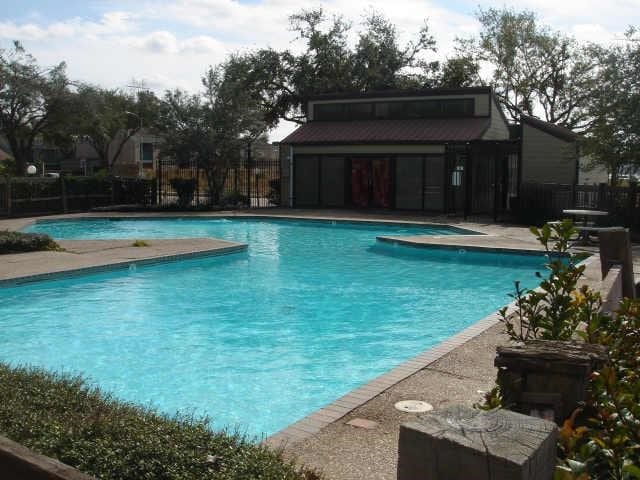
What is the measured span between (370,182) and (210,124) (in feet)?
22.4

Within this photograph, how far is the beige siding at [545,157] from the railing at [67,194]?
15.9 metres

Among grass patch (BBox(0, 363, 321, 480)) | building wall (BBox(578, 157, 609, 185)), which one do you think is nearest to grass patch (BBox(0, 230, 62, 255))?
grass patch (BBox(0, 363, 321, 480))

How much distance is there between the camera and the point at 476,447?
7.36 feet

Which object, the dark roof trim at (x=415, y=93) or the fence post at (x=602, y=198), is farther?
the dark roof trim at (x=415, y=93)

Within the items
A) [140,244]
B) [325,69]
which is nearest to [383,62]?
Result: [325,69]

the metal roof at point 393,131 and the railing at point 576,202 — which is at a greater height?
the metal roof at point 393,131

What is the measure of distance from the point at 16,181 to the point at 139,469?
24151mm

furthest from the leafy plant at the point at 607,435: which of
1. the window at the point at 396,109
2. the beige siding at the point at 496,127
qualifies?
the window at the point at 396,109

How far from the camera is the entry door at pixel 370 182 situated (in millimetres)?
26969

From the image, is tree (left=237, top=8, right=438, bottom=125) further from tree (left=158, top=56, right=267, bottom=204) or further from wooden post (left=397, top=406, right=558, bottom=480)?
wooden post (left=397, top=406, right=558, bottom=480)

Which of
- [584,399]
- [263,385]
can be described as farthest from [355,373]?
[584,399]

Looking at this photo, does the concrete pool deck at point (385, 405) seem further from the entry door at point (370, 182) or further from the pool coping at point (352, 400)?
the entry door at point (370, 182)

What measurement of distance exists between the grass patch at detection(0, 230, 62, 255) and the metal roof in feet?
46.4

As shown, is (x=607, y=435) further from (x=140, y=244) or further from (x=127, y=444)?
(x=140, y=244)
